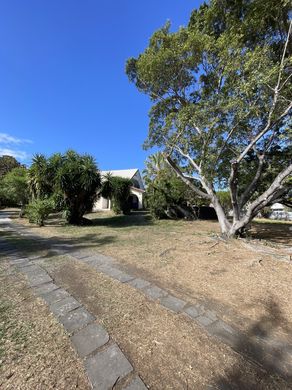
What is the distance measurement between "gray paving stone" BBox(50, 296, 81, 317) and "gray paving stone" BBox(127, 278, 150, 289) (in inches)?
43.8

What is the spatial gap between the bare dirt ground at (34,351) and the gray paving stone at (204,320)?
5.29 ft

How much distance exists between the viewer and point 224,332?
267 centimetres

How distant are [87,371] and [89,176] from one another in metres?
10.2

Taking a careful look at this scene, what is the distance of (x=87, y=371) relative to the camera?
192 centimetres

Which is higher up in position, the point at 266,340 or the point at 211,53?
the point at 211,53

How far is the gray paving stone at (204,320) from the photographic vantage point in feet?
9.19

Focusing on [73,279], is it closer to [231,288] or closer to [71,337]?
[71,337]

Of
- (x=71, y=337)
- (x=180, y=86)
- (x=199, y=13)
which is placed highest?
(x=199, y=13)

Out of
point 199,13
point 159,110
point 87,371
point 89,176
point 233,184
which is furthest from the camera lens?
point 89,176

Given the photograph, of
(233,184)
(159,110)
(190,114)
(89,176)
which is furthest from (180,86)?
(89,176)

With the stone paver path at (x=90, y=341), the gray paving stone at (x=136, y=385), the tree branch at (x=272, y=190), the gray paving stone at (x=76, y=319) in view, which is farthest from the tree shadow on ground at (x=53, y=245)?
the tree branch at (x=272, y=190)

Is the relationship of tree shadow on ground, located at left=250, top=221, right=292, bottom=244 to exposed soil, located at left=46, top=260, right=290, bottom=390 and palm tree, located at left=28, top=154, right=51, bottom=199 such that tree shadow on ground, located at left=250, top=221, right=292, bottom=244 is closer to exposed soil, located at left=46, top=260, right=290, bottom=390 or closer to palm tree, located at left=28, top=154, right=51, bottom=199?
exposed soil, located at left=46, top=260, right=290, bottom=390

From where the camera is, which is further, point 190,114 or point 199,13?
point 199,13

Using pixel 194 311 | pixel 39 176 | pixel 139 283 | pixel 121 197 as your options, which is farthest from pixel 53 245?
pixel 121 197
